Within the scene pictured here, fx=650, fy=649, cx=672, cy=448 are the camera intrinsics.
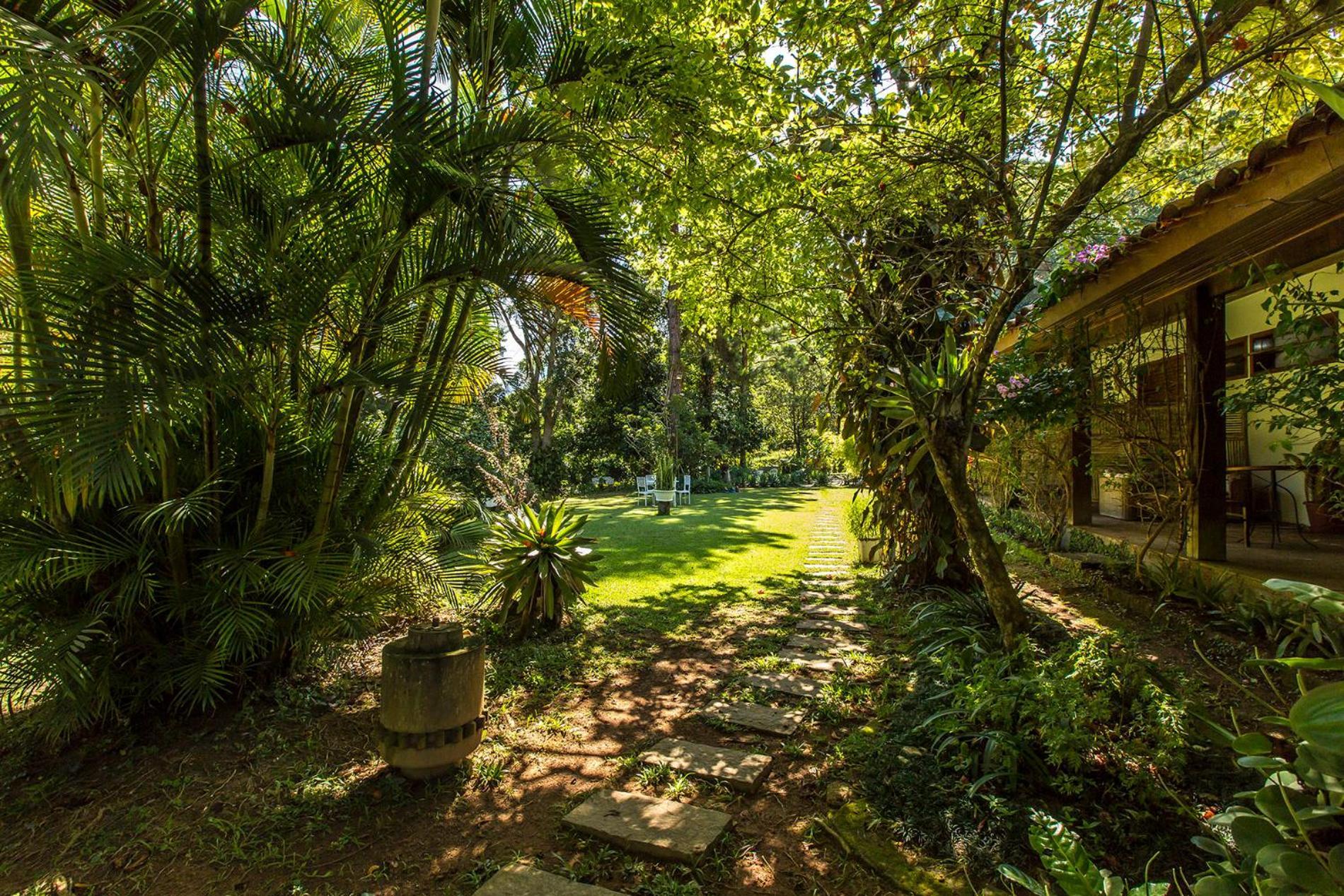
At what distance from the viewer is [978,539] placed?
3518 millimetres

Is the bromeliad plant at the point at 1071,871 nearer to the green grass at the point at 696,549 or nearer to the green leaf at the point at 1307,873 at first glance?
the green leaf at the point at 1307,873

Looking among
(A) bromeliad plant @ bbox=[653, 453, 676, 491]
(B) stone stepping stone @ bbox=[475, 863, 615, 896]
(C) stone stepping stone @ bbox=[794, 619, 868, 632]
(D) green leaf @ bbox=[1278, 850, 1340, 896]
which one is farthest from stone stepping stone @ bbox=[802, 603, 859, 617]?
(A) bromeliad plant @ bbox=[653, 453, 676, 491]

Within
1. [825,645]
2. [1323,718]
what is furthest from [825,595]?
[1323,718]

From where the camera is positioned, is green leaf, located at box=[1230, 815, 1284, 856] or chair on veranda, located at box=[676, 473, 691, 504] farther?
chair on veranda, located at box=[676, 473, 691, 504]

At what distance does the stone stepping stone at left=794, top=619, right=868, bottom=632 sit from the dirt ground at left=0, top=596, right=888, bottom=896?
1.62m

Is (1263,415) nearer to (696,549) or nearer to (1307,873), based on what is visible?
(696,549)

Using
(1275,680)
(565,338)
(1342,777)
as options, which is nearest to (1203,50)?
(1342,777)

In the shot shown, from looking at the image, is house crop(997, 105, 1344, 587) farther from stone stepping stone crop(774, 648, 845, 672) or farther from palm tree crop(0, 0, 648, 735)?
palm tree crop(0, 0, 648, 735)

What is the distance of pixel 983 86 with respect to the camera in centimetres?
434

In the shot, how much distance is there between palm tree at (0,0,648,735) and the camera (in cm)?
267

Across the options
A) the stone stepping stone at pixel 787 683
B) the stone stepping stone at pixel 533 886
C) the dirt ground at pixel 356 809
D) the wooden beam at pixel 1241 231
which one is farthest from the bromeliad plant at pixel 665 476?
the stone stepping stone at pixel 533 886

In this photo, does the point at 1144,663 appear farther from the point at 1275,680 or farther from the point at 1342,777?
the point at 1342,777

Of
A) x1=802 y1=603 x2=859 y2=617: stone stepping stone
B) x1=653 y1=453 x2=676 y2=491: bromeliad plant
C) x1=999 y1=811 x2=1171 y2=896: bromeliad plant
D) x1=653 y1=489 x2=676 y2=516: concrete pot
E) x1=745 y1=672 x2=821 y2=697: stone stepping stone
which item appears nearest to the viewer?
x1=999 y1=811 x2=1171 y2=896: bromeliad plant

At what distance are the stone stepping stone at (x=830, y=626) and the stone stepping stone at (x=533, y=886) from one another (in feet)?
10.6
